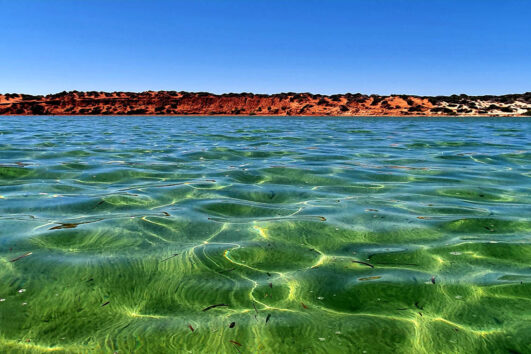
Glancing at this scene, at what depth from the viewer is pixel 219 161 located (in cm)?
708

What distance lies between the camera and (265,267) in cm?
235

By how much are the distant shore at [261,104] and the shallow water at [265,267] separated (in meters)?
37.7

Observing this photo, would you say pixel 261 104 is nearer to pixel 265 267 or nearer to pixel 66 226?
pixel 66 226

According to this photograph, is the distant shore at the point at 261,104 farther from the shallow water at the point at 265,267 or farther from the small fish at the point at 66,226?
the small fish at the point at 66,226

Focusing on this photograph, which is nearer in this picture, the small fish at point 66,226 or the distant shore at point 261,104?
the small fish at point 66,226

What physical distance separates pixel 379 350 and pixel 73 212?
3.01 meters

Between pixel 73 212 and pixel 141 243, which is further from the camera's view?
pixel 73 212

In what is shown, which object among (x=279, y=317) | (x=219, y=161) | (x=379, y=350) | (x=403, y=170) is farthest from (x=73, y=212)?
(x=403, y=170)

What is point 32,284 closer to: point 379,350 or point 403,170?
point 379,350

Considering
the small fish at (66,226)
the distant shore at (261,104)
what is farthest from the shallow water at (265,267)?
the distant shore at (261,104)

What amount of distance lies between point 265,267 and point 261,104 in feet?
154

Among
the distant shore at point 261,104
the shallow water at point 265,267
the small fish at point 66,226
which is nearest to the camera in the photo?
the shallow water at point 265,267

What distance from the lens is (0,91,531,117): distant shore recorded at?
130 ft

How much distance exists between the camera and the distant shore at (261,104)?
130ft
